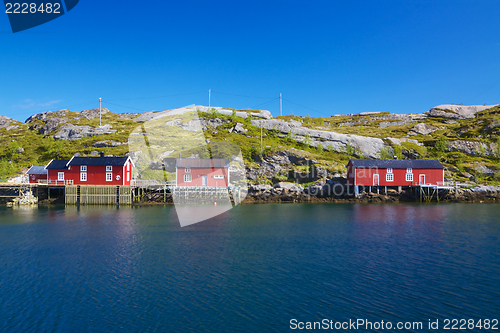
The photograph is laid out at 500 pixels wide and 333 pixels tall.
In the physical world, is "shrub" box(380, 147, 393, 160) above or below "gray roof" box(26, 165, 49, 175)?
above

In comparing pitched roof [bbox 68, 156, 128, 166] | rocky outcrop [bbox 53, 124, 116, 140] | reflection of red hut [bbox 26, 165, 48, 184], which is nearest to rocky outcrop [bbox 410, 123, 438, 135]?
pitched roof [bbox 68, 156, 128, 166]

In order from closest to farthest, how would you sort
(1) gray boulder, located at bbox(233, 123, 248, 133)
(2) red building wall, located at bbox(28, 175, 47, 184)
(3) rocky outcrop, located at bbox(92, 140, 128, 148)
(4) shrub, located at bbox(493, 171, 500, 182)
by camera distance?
(2) red building wall, located at bbox(28, 175, 47, 184), (4) shrub, located at bbox(493, 171, 500, 182), (3) rocky outcrop, located at bbox(92, 140, 128, 148), (1) gray boulder, located at bbox(233, 123, 248, 133)

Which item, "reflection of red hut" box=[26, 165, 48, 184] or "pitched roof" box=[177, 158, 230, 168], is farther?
"pitched roof" box=[177, 158, 230, 168]

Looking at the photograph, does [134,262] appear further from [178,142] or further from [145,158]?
[178,142]

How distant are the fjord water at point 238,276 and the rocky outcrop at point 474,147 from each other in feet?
204

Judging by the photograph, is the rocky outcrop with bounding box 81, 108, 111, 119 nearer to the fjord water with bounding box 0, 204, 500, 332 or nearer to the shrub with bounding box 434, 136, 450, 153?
the fjord water with bounding box 0, 204, 500, 332

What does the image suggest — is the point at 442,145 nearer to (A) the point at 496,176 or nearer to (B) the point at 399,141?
(B) the point at 399,141

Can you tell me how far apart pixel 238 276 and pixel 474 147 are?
94.4m

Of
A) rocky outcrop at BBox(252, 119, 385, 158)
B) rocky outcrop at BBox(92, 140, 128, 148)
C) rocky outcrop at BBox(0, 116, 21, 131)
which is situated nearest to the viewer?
rocky outcrop at BBox(252, 119, 385, 158)

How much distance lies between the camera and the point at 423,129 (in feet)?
386

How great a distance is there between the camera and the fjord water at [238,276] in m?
14.9

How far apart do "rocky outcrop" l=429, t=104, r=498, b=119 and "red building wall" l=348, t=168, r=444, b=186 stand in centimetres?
9496

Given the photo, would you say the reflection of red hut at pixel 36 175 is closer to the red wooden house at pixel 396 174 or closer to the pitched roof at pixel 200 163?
the pitched roof at pixel 200 163

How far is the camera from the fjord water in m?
14.9
